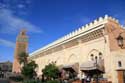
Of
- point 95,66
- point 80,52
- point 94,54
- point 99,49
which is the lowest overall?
point 95,66

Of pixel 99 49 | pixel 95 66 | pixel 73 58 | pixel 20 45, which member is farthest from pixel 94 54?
pixel 20 45

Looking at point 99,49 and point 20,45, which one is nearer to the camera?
point 99,49

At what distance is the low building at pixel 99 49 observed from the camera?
20.7 metres

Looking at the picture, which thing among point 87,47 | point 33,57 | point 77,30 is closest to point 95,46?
point 87,47

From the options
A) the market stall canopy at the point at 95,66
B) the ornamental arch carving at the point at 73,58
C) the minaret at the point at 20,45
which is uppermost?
the minaret at the point at 20,45

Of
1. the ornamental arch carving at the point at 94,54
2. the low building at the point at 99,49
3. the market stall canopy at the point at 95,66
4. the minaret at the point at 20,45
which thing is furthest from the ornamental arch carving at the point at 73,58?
the minaret at the point at 20,45

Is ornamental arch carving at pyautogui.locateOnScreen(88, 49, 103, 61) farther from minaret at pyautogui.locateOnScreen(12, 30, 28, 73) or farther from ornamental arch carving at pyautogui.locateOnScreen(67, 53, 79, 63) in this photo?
minaret at pyautogui.locateOnScreen(12, 30, 28, 73)

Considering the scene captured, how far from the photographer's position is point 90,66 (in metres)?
22.1

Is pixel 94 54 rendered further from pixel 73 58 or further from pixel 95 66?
pixel 73 58

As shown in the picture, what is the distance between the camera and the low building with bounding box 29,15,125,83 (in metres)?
20.7

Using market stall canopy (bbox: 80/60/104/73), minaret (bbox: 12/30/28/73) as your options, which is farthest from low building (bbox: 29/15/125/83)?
minaret (bbox: 12/30/28/73)

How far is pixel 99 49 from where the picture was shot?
23.4m

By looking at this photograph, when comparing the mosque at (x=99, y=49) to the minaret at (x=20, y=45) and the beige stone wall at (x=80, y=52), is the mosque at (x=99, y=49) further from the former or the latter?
the minaret at (x=20, y=45)

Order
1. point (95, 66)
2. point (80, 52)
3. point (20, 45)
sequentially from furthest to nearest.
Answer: point (20, 45), point (80, 52), point (95, 66)
